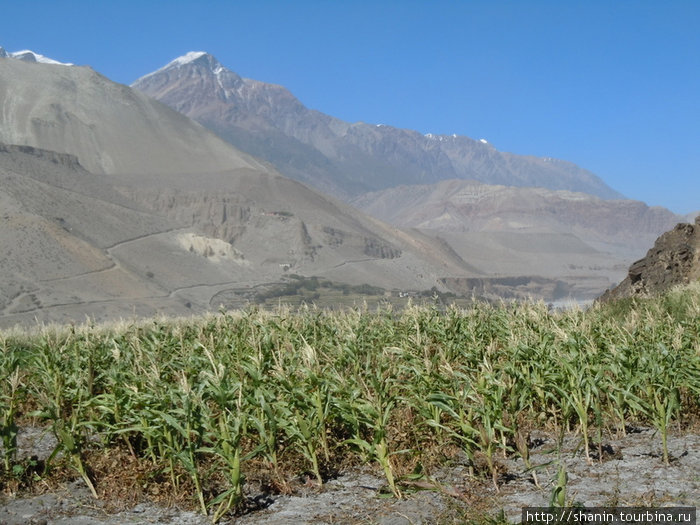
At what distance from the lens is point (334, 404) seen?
5742 mm

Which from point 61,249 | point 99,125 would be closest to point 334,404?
point 61,249

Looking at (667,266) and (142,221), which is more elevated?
(142,221)

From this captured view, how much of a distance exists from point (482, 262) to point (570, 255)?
128 feet

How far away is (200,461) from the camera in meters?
5.82

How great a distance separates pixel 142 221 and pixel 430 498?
100m

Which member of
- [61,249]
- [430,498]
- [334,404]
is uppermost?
[61,249]

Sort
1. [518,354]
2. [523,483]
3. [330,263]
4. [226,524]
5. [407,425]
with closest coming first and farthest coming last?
[226,524] < [523,483] < [407,425] < [518,354] < [330,263]

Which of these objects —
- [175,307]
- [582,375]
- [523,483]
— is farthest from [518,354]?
[175,307]

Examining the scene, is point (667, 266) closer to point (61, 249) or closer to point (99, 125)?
point (61, 249)

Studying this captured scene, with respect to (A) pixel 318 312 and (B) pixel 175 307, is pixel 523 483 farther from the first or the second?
(B) pixel 175 307

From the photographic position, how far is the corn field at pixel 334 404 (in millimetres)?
5328

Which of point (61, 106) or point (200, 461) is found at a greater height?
→ point (61, 106)

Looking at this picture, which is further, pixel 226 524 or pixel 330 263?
pixel 330 263

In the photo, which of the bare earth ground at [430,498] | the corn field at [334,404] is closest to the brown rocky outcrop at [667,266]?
Result: the corn field at [334,404]
